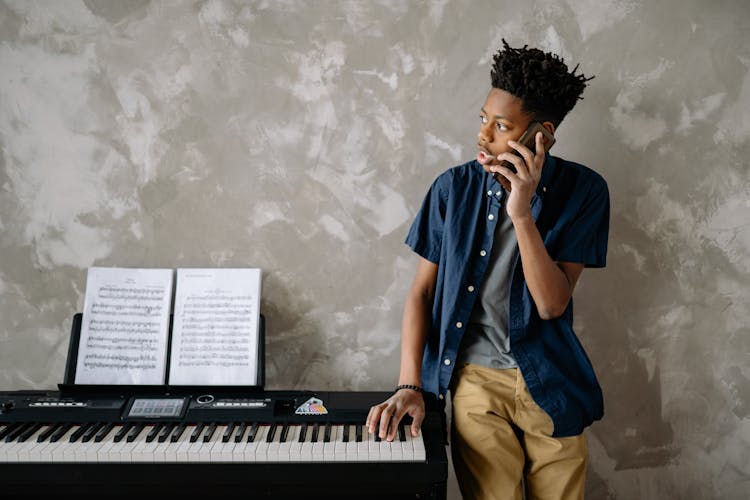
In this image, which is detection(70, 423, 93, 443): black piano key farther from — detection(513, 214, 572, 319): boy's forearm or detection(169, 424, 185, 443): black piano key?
detection(513, 214, 572, 319): boy's forearm

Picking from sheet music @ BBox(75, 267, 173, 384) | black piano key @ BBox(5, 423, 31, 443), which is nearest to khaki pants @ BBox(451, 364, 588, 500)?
sheet music @ BBox(75, 267, 173, 384)

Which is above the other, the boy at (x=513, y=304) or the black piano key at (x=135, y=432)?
the boy at (x=513, y=304)

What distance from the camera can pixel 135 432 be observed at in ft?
5.04

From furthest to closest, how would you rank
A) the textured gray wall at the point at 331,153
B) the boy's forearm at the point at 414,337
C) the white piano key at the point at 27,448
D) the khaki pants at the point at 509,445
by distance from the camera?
the textured gray wall at the point at 331,153, the boy's forearm at the point at 414,337, the khaki pants at the point at 509,445, the white piano key at the point at 27,448

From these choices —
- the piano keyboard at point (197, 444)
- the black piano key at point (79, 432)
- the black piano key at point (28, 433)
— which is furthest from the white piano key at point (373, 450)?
the black piano key at point (28, 433)

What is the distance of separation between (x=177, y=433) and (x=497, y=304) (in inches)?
38.0

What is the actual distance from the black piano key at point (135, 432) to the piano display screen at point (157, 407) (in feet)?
0.11

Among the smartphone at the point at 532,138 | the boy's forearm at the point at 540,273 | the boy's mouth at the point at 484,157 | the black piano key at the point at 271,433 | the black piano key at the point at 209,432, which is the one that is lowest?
the black piano key at the point at 209,432

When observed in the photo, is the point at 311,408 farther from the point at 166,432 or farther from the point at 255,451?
the point at 166,432

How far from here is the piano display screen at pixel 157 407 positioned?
161 centimetres

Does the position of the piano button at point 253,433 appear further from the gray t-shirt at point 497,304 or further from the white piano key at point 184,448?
the gray t-shirt at point 497,304

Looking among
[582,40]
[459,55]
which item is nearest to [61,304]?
[459,55]

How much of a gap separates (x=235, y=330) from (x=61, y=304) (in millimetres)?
697

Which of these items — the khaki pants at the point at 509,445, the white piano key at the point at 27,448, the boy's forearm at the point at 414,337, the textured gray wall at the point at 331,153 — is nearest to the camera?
the white piano key at the point at 27,448
